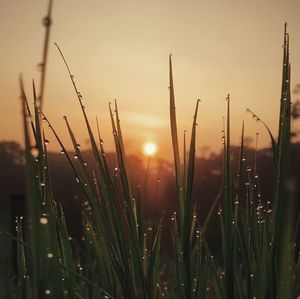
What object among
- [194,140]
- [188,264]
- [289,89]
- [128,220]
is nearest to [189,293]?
[188,264]

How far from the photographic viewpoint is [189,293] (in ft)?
3.08

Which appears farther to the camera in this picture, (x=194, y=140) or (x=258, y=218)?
(x=258, y=218)

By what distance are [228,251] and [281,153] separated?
8.2 inches

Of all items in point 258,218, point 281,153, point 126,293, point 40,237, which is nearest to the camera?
point 40,237

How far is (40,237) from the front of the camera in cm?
62

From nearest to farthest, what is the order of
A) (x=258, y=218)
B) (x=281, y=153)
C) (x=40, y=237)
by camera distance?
(x=40, y=237)
(x=281, y=153)
(x=258, y=218)

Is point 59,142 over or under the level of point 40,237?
over

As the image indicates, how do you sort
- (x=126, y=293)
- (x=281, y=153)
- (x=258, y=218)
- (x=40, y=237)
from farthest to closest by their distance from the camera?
(x=258, y=218) < (x=126, y=293) < (x=281, y=153) < (x=40, y=237)

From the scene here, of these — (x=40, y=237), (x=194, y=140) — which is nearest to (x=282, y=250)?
(x=194, y=140)

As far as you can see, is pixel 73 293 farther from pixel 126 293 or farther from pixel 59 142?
pixel 59 142

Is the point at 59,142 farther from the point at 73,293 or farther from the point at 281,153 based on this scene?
the point at 281,153

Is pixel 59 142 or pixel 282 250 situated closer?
pixel 282 250

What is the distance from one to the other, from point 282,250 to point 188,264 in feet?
0.58

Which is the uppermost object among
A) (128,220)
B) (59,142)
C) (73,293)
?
(59,142)
